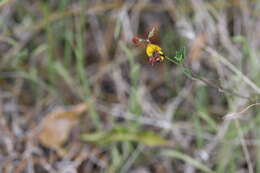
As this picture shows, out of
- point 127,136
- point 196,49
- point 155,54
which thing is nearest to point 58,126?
point 127,136

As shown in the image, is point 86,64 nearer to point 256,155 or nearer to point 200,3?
point 200,3

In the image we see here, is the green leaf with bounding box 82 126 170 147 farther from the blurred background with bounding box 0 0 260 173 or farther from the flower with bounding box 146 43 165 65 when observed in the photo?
the flower with bounding box 146 43 165 65

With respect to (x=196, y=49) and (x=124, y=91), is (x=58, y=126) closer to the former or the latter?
(x=124, y=91)

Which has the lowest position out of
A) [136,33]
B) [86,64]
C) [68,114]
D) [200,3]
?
[68,114]

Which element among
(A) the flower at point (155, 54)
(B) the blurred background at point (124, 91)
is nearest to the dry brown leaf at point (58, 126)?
(B) the blurred background at point (124, 91)

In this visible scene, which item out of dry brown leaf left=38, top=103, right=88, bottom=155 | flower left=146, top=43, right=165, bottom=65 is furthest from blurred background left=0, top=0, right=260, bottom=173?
flower left=146, top=43, right=165, bottom=65

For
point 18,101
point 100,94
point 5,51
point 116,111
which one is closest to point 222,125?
point 116,111

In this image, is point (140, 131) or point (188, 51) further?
point (188, 51)

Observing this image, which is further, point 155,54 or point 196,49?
point 196,49
